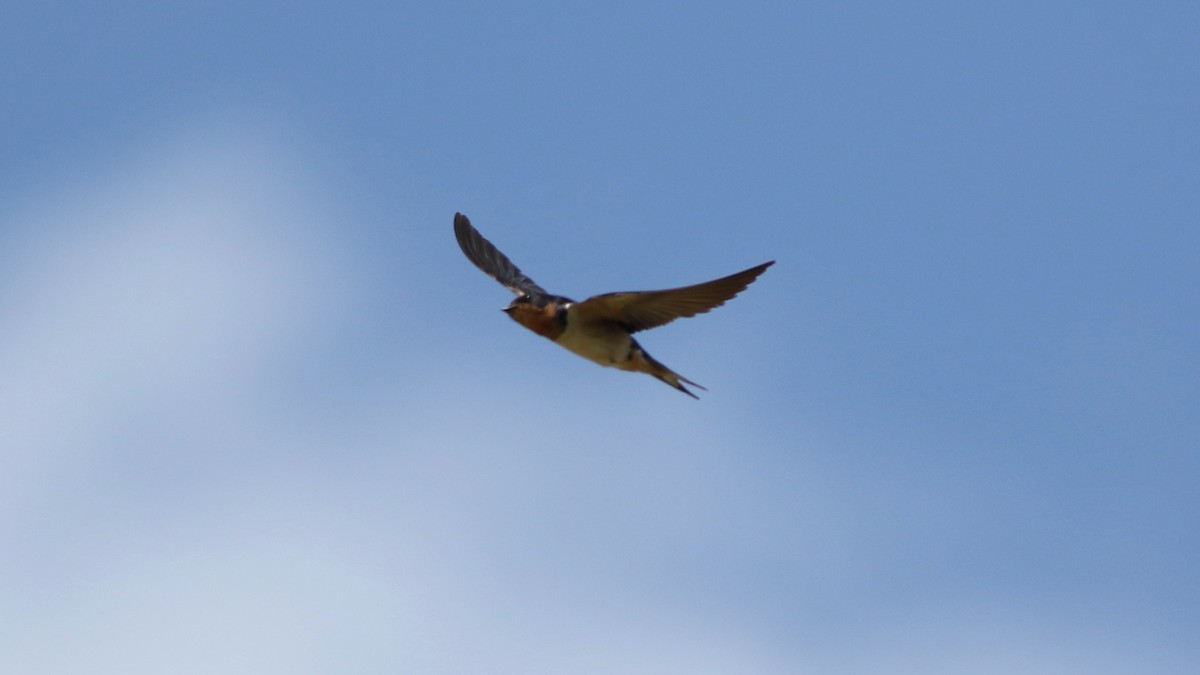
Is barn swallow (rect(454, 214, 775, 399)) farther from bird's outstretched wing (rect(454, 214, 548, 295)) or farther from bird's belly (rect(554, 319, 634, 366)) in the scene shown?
bird's outstretched wing (rect(454, 214, 548, 295))

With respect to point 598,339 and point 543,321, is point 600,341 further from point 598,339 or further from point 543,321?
point 543,321

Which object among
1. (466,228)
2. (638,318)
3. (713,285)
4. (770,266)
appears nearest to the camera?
(770,266)

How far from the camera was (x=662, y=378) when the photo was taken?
332 inches

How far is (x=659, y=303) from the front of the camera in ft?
25.8

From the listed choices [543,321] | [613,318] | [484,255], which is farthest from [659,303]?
[484,255]

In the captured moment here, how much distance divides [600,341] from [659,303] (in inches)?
17.7

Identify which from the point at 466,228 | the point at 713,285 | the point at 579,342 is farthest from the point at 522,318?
the point at 466,228

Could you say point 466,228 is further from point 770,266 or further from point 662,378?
point 770,266

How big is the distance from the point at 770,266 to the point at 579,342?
1540 millimetres

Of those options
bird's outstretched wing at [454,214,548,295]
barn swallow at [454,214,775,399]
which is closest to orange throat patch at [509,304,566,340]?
barn swallow at [454,214,775,399]

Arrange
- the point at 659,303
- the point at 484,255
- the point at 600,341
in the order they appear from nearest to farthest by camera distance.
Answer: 1. the point at 659,303
2. the point at 600,341
3. the point at 484,255

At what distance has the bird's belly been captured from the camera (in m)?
8.12

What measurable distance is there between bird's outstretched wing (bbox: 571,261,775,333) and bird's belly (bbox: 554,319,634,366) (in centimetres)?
6

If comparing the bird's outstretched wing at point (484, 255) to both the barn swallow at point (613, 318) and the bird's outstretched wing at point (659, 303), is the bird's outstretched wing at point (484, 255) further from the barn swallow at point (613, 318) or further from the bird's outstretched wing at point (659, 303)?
the bird's outstretched wing at point (659, 303)
